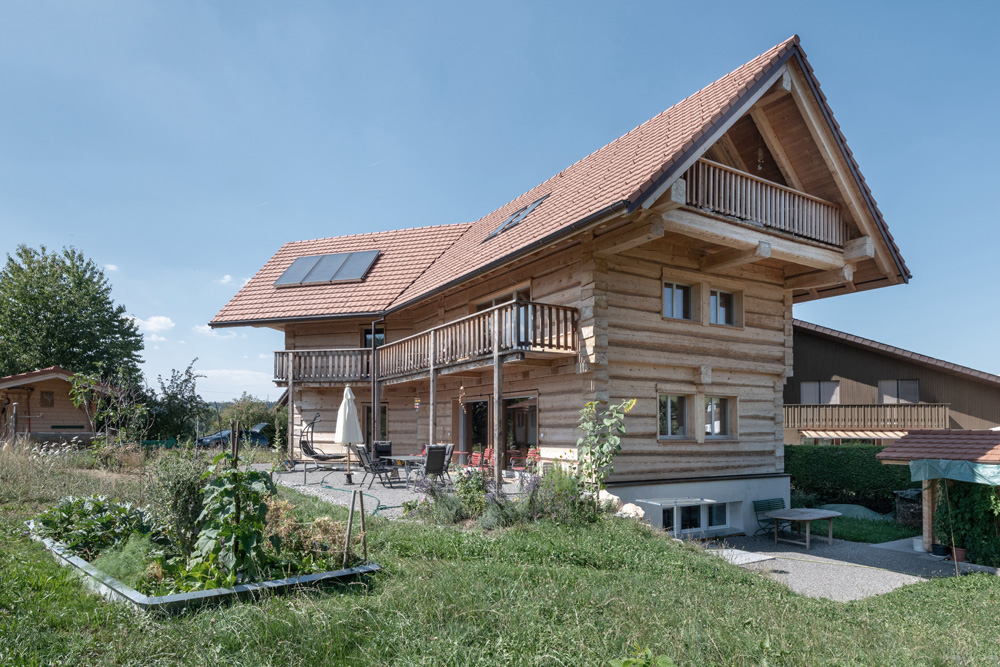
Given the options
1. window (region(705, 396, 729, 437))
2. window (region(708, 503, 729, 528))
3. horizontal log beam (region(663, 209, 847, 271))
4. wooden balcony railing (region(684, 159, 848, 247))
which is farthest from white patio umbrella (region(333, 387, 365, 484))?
window (region(708, 503, 729, 528))

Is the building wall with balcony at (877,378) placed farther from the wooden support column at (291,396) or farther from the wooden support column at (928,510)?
the wooden support column at (291,396)

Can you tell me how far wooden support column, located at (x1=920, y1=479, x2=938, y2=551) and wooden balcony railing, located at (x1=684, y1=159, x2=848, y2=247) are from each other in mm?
5146

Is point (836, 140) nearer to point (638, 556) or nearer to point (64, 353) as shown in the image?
point (638, 556)

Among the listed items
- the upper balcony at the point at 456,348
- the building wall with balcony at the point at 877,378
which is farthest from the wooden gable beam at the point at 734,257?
the building wall with balcony at the point at 877,378

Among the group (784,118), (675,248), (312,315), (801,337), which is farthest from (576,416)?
(801,337)

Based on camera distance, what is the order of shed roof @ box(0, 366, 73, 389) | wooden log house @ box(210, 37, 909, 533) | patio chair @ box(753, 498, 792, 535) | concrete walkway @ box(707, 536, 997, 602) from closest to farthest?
concrete walkway @ box(707, 536, 997, 602), wooden log house @ box(210, 37, 909, 533), patio chair @ box(753, 498, 792, 535), shed roof @ box(0, 366, 73, 389)

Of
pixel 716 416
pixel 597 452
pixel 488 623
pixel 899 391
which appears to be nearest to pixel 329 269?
pixel 716 416

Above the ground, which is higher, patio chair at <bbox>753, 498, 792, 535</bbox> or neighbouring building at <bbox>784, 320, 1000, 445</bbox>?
neighbouring building at <bbox>784, 320, 1000, 445</bbox>

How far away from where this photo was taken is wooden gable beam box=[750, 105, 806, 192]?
13.5 m

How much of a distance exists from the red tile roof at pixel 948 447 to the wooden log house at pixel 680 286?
11.0 feet

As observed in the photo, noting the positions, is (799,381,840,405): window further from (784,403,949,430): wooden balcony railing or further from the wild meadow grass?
the wild meadow grass

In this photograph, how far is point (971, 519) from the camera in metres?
10.8

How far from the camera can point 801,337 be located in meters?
26.8

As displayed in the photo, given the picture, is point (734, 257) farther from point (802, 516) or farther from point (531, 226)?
point (802, 516)
